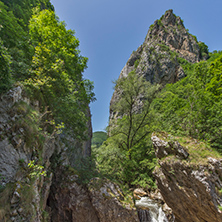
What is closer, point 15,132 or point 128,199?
point 15,132

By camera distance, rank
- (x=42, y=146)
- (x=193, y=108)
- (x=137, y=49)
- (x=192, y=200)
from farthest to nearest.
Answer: (x=137, y=49), (x=193, y=108), (x=192, y=200), (x=42, y=146)

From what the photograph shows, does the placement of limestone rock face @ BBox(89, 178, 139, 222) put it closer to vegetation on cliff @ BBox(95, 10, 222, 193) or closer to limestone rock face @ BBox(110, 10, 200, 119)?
vegetation on cliff @ BBox(95, 10, 222, 193)

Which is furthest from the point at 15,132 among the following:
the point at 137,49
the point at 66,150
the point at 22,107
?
the point at 137,49

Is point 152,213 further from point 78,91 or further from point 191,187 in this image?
point 78,91

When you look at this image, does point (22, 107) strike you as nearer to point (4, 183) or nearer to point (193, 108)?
point (4, 183)

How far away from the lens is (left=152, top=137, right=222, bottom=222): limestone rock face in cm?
540

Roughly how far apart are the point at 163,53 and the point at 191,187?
41.9m

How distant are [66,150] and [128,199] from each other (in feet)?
17.3

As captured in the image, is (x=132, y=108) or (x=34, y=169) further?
(x=132, y=108)

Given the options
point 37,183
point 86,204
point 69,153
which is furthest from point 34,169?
point 69,153

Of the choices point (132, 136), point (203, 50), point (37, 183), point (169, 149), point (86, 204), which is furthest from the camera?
point (203, 50)

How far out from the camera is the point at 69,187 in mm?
6844

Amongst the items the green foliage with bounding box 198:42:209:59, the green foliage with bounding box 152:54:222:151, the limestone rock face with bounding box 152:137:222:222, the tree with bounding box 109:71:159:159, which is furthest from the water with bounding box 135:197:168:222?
the green foliage with bounding box 198:42:209:59

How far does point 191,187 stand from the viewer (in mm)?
6043
